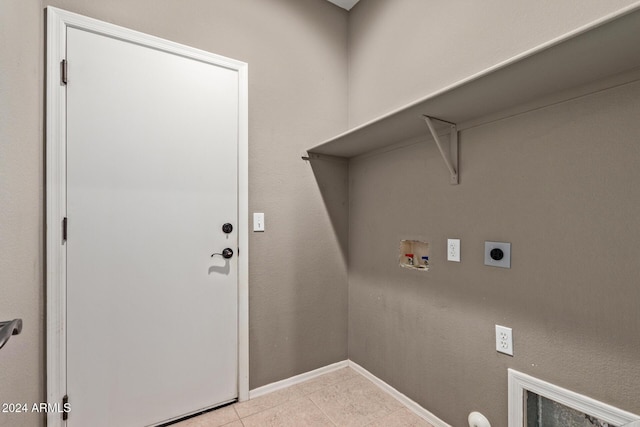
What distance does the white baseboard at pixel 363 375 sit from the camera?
158cm

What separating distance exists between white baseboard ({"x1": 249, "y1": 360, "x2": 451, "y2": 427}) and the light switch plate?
1.05m

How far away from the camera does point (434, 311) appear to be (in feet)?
5.14

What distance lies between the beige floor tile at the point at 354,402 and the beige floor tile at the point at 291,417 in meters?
0.05

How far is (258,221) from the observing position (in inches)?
72.1

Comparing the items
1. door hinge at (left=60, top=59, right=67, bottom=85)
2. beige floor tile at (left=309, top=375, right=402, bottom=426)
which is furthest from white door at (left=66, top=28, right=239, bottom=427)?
beige floor tile at (left=309, top=375, right=402, bottom=426)

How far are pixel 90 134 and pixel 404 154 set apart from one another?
1.71 metres

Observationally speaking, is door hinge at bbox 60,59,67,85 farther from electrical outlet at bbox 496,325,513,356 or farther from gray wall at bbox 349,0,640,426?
electrical outlet at bbox 496,325,513,356

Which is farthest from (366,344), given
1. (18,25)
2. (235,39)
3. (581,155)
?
(18,25)

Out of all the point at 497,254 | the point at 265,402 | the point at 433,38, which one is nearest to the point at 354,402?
the point at 265,402

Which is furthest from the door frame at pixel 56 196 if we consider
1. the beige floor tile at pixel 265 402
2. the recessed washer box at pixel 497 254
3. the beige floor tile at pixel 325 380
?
the recessed washer box at pixel 497 254

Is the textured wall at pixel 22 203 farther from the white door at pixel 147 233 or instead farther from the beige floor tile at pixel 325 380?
the beige floor tile at pixel 325 380

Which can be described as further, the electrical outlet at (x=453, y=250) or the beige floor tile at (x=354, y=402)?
the beige floor tile at (x=354, y=402)

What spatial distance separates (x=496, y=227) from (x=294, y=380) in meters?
1.63

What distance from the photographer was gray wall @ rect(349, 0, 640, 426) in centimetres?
99
